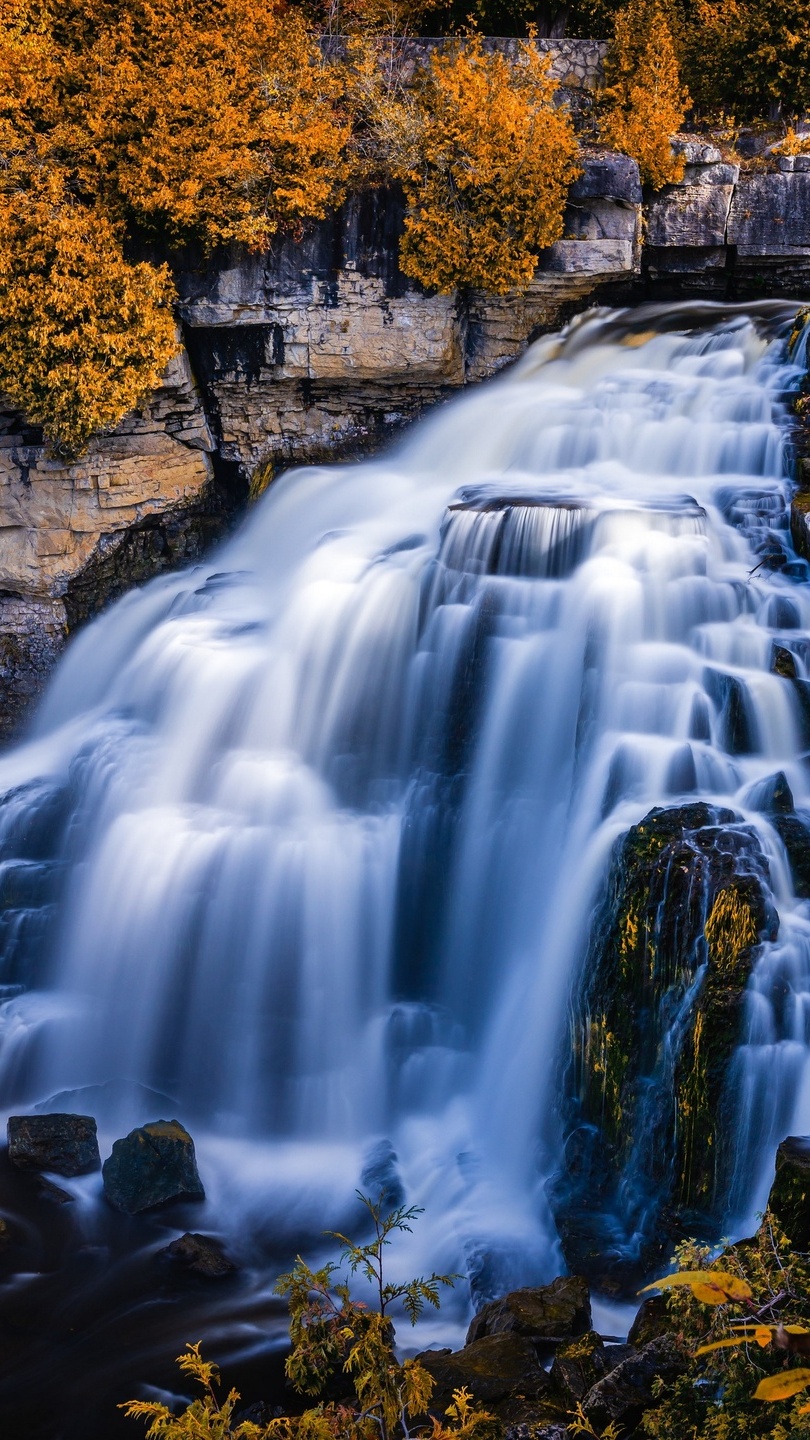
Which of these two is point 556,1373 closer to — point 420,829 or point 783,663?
point 420,829

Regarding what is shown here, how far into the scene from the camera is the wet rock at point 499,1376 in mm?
4898

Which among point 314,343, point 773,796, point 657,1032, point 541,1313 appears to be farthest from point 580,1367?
point 314,343

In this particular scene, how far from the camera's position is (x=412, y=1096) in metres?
9.06

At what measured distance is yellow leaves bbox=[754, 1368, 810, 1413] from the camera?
224 centimetres

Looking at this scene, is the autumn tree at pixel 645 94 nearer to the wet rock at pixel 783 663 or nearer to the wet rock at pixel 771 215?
the wet rock at pixel 771 215

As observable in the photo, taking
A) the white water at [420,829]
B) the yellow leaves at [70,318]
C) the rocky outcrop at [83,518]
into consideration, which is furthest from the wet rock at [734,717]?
the rocky outcrop at [83,518]

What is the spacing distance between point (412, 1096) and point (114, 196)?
10700mm

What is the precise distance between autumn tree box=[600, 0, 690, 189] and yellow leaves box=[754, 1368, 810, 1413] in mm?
14608

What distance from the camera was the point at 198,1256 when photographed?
294 inches

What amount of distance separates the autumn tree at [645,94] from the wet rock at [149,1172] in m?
12.6

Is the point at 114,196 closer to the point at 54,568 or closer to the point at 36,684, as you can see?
the point at 54,568

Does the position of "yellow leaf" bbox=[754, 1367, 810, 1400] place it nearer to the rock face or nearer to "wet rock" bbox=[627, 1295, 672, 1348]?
"wet rock" bbox=[627, 1295, 672, 1348]

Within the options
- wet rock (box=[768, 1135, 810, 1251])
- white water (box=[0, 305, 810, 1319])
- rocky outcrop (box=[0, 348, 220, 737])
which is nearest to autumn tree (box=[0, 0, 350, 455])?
→ rocky outcrop (box=[0, 348, 220, 737])

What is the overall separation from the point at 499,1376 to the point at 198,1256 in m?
2.93
